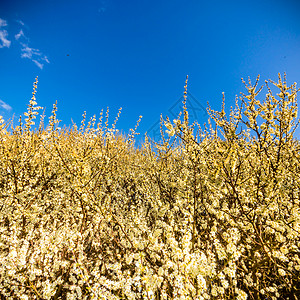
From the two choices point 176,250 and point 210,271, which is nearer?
point 176,250

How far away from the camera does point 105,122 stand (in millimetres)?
4047

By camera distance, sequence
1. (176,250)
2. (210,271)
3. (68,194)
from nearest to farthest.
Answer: (176,250)
(210,271)
(68,194)

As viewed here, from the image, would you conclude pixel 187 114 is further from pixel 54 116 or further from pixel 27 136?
pixel 27 136

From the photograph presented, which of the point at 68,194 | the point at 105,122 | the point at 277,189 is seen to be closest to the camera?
the point at 277,189

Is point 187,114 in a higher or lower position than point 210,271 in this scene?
higher

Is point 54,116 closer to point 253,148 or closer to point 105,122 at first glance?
point 105,122

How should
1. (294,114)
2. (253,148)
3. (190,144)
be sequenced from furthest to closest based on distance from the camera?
(253,148), (190,144), (294,114)

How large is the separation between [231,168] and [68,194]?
3016 mm

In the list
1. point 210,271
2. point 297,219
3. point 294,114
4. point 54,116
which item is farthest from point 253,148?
point 54,116

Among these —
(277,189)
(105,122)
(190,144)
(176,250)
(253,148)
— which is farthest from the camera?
(105,122)

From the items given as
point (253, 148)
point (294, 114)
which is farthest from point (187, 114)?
point (294, 114)

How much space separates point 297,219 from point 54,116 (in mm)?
3892

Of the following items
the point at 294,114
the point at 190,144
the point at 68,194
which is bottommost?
the point at 68,194

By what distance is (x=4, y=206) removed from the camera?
10.1 ft
